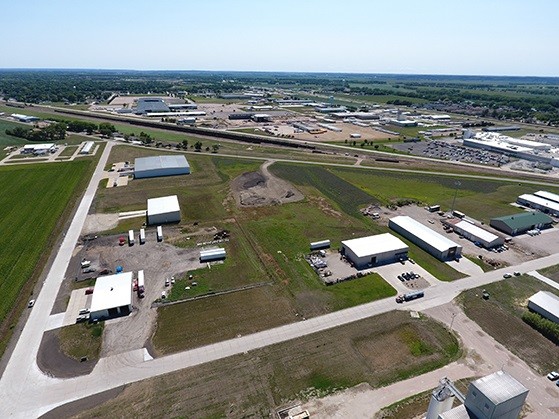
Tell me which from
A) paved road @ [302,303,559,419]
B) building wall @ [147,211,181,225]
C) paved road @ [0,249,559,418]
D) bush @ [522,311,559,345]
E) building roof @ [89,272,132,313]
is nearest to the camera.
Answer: paved road @ [302,303,559,419]

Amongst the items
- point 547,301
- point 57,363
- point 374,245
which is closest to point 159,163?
point 374,245

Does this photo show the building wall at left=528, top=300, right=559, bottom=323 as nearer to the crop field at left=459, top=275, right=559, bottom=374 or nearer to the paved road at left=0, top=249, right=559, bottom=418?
the crop field at left=459, top=275, right=559, bottom=374

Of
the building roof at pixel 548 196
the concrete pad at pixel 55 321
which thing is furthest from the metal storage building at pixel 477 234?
the concrete pad at pixel 55 321

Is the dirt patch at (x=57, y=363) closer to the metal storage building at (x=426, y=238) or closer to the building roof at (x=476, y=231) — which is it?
the metal storage building at (x=426, y=238)

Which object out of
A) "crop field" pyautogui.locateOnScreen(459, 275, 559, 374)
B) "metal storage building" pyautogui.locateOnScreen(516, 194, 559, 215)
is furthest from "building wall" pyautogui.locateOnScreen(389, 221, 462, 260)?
"metal storage building" pyautogui.locateOnScreen(516, 194, 559, 215)

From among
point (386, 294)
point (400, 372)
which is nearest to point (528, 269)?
point (386, 294)

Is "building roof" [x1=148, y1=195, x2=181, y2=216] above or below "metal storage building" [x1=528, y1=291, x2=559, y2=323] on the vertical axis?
above

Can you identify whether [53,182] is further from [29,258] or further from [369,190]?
[369,190]

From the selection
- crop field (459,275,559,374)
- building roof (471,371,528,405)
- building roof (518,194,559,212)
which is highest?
building roof (471,371,528,405)
